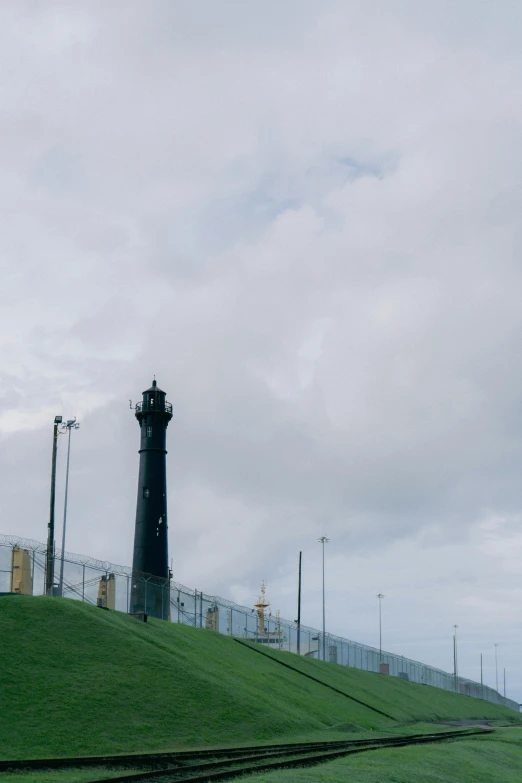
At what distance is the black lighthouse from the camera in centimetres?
6172

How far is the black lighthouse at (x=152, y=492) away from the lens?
61719mm

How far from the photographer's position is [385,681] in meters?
74.4

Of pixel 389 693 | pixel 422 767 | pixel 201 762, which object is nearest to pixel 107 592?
pixel 201 762

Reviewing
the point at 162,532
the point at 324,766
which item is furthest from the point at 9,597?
the point at 162,532

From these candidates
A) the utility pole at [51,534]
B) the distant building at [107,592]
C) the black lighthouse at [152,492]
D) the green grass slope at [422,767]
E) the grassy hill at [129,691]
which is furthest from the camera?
the black lighthouse at [152,492]

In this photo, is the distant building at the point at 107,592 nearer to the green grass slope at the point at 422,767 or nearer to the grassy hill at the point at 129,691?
the grassy hill at the point at 129,691

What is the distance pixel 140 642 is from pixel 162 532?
83.2ft

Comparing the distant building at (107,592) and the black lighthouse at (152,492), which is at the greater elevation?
the black lighthouse at (152,492)

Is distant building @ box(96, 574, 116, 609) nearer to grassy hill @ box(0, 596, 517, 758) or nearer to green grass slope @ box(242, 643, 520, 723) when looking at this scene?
grassy hill @ box(0, 596, 517, 758)

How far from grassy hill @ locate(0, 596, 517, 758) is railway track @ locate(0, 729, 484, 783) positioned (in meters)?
2.20

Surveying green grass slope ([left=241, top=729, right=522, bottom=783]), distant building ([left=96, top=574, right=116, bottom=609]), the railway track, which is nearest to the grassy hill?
the railway track

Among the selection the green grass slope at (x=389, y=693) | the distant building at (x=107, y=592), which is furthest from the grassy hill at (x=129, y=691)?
the green grass slope at (x=389, y=693)

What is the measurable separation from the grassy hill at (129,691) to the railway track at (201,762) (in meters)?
2.20

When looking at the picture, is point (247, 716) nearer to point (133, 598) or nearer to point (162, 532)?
point (133, 598)
